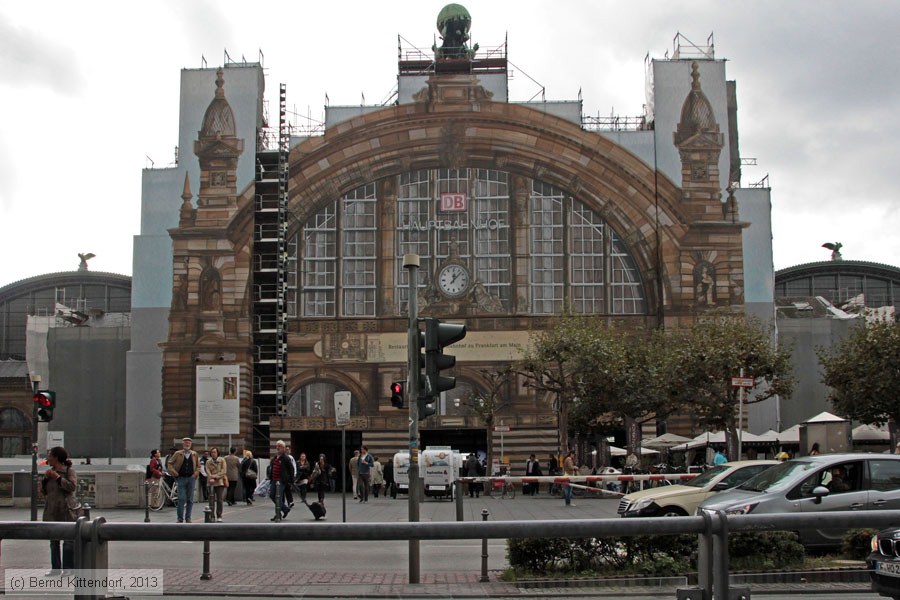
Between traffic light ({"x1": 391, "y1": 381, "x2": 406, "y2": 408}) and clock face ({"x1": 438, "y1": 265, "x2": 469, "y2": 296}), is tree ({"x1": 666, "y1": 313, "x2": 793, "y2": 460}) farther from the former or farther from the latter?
traffic light ({"x1": 391, "y1": 381, "x2": 406, "y2": 408})

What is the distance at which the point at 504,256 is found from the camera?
49.5 metres

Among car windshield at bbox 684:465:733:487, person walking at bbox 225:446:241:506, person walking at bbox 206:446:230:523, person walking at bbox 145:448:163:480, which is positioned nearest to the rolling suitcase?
person walking at bbox 206:446:230:523

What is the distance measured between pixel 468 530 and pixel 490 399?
40.4 meters

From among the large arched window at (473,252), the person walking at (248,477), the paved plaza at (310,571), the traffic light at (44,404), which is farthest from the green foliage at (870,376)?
the paved plaza at (310,571)

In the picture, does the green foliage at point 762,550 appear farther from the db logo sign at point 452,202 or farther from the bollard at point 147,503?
the db logo sign at point 452,202

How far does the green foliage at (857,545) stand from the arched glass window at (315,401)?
41.8 meters

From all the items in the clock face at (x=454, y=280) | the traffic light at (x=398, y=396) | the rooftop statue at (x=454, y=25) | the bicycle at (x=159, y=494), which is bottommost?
the bicycle at (x=159, y=494)

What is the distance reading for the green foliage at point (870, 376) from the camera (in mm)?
35719

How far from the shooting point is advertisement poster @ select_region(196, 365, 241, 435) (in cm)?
4662

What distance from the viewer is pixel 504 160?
4962 centimetres

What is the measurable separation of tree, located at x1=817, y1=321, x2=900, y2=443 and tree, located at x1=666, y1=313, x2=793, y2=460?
1947 mm

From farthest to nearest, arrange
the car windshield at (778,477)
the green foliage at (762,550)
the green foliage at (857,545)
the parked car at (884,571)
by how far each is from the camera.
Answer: the car windshield at (778,477) → the green foliage at (857,545) → the parked car at (884,571) → the green foliage at (762,550)

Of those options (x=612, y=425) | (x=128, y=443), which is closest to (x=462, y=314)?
(x=612, y=425)

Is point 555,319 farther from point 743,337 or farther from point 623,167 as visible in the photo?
point 743,337
